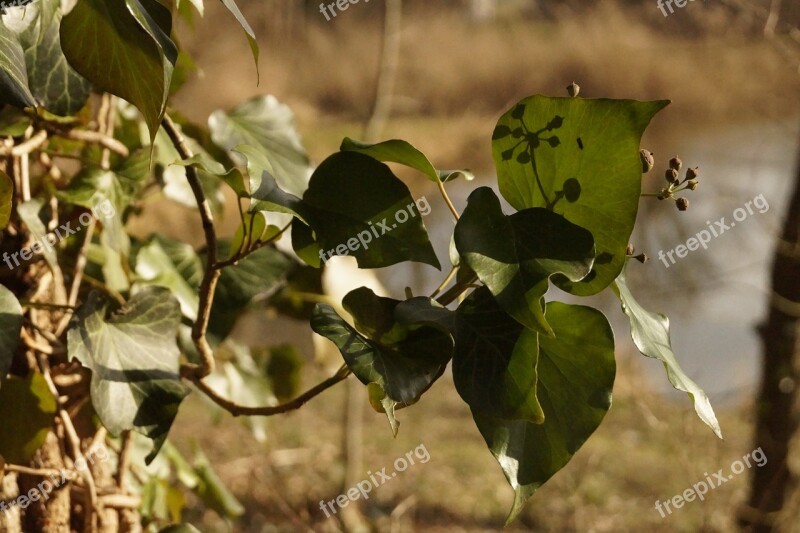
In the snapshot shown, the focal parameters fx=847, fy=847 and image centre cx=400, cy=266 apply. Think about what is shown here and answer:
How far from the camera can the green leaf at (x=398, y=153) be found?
0.39 m

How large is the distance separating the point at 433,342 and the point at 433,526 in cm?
202

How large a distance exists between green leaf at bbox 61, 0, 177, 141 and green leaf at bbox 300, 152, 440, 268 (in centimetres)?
9

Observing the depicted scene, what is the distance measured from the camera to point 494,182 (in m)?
4.50

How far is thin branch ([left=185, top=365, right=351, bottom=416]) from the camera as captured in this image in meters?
0.42

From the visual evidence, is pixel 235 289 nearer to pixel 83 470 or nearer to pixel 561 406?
pixel 83 470

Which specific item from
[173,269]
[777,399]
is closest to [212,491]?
[173,269]

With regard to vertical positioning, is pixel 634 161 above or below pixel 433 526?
above

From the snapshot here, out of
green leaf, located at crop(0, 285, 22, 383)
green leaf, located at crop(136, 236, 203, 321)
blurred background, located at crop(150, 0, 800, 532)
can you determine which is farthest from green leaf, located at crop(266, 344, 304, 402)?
green leaf, located at crop(0, 285, 22, 383)

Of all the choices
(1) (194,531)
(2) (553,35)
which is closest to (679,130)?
(2) (553,35)

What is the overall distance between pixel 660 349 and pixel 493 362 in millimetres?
76

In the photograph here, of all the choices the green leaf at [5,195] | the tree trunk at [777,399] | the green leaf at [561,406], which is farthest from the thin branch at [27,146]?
the tree trunk at [777,399]

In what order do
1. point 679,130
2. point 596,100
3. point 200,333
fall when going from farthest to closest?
1. point 679,130
2. point 200,333
3. point 596,100

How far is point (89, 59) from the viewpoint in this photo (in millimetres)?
368

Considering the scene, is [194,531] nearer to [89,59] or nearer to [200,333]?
[200,333]
